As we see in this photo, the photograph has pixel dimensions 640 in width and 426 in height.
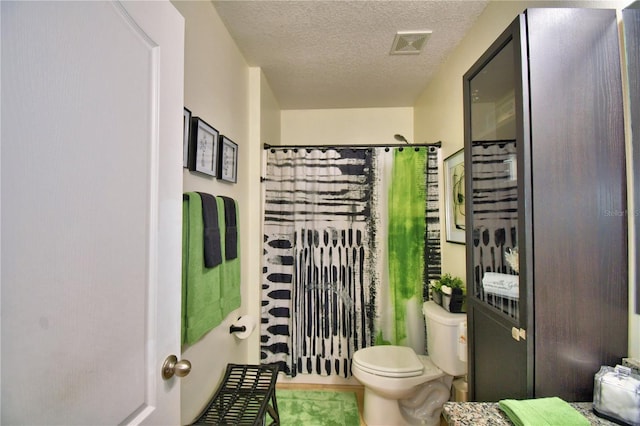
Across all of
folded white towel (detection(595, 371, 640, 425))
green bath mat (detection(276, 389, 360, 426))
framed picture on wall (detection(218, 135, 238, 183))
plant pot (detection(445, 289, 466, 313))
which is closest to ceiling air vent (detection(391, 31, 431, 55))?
framed picture on wall (detection(218, 135, 238, 183))

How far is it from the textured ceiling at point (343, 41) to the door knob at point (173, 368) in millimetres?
1688

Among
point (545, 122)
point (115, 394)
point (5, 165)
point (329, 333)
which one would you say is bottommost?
point (329, 333)

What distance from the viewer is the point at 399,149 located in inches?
93.0

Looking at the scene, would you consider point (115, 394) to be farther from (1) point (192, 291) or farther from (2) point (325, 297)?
(2) point (325, 297)

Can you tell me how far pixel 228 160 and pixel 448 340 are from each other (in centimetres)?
168

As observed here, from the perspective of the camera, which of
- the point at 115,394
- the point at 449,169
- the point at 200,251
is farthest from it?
the point at 449,169

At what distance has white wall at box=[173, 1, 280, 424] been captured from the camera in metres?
1.38

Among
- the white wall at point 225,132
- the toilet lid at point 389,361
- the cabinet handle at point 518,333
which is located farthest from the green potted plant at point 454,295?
the white wall at point 225,132

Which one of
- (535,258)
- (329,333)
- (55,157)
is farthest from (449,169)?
(55,157)

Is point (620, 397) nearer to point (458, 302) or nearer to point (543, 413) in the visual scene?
point (543, 413)

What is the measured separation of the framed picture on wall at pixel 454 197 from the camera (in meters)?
1.89

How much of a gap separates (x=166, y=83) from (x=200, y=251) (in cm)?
73

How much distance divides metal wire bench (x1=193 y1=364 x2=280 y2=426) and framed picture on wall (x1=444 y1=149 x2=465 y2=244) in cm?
141

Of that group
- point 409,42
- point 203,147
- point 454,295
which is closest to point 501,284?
point 454,295
